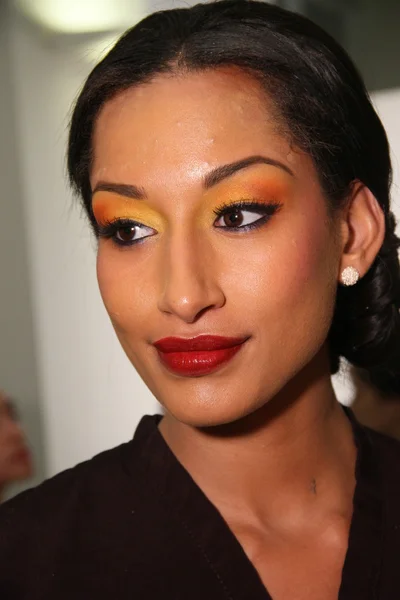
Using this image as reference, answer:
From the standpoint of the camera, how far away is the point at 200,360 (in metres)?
0.77

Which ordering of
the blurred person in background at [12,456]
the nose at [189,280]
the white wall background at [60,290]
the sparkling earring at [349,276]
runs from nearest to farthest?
the nose at [189,280], the sparkling earring at [349,276], the blurred person in background at [12,456], the white wall background at [60,290]

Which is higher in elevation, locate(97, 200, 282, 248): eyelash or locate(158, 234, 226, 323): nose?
locate(97, 200, 282, 248): eyelash

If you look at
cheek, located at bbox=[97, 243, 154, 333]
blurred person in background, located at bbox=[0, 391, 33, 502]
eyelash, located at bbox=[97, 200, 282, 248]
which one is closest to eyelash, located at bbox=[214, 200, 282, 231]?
eyelash, located at bbox=[97, 200, 282, 248]

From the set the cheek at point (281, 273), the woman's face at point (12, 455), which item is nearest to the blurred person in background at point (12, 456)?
the woman's face at point (12, 455)

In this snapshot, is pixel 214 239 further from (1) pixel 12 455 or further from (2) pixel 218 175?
(1) pixel 12 455

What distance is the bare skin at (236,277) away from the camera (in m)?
0.76

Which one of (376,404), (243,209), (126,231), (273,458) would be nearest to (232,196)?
(243,209)

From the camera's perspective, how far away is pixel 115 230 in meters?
0.84

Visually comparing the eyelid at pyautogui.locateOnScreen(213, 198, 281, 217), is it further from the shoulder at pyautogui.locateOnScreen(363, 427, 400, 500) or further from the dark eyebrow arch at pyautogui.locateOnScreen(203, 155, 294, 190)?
the shoulder at pyautogui.locateOnScreen(363, 427, 400, 500)

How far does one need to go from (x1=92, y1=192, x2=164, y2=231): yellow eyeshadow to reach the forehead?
2 cm

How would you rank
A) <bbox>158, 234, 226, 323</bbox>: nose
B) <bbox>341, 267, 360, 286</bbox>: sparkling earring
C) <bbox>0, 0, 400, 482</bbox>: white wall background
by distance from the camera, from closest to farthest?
<bbox>158, 234, 226, 323</bbox>: nose → <bbox>341, 267, 360, 286</bbox>: sparkling earring → <bbox>0, 0, 400, 482</bbox>: white wall background

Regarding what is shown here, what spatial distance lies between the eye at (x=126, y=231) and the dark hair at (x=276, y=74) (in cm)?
8

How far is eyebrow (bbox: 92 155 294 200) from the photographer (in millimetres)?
753

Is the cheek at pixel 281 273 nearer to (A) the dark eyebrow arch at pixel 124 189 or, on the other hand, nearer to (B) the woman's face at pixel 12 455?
(A) the dark eyebrow arch at pixel 124 189
